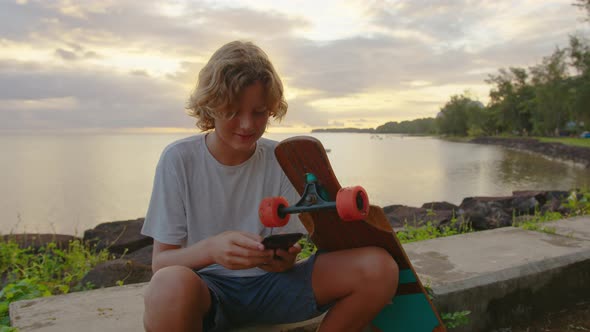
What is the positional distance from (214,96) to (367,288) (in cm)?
85

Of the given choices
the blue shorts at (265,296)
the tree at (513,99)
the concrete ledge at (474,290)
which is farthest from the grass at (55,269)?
the tree at (513,99)

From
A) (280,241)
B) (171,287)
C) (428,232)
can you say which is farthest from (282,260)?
(428,232)

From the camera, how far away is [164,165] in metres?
1.75

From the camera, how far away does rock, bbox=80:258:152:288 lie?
3.00m

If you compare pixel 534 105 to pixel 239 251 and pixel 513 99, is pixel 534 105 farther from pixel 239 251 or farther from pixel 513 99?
pixel 239 251

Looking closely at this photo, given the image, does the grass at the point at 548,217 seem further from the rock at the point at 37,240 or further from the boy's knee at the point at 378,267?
the rock at the point at 37,240

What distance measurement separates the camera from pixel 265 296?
175 centimetres

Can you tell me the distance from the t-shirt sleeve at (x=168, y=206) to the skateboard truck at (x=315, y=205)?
1.32 ft

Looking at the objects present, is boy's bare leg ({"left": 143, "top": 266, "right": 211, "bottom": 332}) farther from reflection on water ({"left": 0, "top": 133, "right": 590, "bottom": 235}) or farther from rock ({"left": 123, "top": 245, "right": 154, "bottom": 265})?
reflection on water ({"left": 0, "top": 133, "right": 590, "bottom": 235})

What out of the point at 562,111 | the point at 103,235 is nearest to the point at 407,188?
the point at 103,235

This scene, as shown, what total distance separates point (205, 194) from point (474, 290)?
4.60ft

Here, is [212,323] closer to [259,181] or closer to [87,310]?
[259,181]

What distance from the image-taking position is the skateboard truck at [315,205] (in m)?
1.33

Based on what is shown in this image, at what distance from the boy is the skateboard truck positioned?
0.12 m
